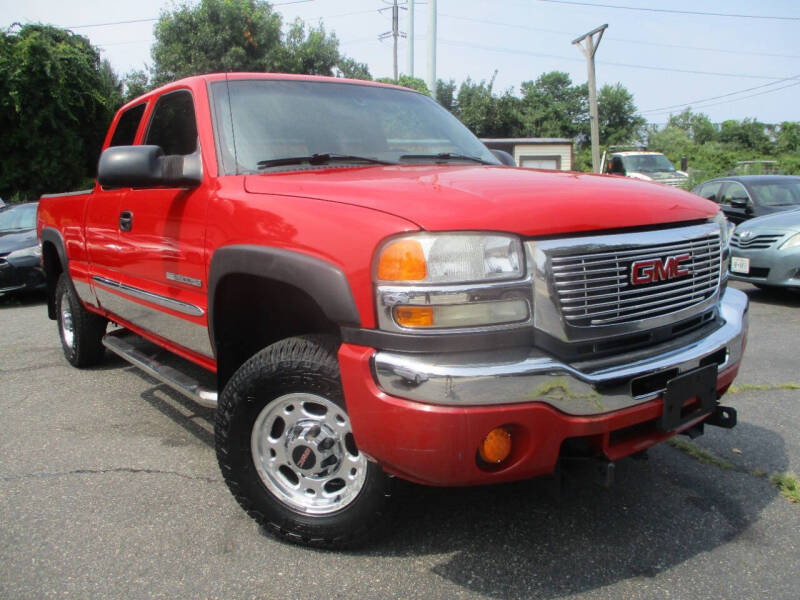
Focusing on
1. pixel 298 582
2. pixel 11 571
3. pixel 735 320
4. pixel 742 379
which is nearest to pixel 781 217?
pixel 742 379

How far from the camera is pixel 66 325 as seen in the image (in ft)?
17.7

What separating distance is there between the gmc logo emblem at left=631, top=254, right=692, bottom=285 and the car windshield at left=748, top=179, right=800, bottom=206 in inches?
314

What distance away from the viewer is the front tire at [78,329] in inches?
196

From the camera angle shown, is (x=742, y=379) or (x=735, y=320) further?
(x=742, y=379)

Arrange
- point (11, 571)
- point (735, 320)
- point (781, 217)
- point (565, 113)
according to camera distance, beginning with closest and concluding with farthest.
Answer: point (11, 571), point (735, 320), point (781, 217), point (565, 113)

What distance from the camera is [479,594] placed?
2.22 metres

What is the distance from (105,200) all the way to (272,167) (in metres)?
1.59

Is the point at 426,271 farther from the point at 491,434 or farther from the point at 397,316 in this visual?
the point at 491,434

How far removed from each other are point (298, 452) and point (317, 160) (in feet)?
4.12

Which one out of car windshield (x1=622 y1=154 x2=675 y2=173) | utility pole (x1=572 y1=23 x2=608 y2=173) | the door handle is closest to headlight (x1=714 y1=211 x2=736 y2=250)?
the door handle

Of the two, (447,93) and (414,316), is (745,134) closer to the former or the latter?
(447,93)

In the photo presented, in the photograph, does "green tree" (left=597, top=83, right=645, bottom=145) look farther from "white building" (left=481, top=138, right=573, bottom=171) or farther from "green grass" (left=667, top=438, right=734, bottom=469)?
"green grass" (left=667, top=438, right=734, bottom=469)

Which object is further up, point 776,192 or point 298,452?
point 776,192

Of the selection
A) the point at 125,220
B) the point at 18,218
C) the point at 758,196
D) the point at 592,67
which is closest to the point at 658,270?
the point at 125,220
